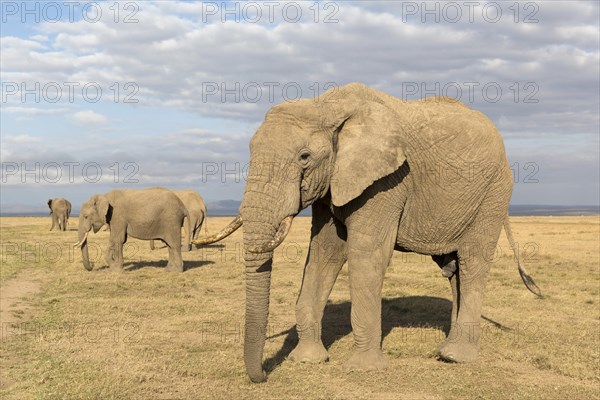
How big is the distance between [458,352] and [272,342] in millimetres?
2926

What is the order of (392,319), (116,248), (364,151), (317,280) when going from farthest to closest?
(116,248), (392,319), (317,280), (364,151)

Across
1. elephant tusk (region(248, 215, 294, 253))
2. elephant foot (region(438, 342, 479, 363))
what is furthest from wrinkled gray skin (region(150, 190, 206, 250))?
elephant tusk (region(248, 215, 294, 253))

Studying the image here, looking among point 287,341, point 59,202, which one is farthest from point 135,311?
point 59,202

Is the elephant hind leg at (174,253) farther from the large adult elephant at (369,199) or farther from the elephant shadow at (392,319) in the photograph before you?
the large adult elephant at (369,199)

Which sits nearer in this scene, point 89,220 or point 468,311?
point 468,311

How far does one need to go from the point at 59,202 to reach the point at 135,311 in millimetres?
38642

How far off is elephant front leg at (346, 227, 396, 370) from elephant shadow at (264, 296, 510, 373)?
1.25 m

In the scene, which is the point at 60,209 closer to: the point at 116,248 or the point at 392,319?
the point at 116,248

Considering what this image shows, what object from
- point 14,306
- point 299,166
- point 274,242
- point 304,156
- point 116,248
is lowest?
point 14,306

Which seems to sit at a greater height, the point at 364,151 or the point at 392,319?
the point at 364,151

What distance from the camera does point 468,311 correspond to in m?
9.55

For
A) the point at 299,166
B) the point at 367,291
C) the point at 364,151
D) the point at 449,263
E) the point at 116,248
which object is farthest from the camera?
the point at 116,248

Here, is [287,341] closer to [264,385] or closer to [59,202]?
[264,385]

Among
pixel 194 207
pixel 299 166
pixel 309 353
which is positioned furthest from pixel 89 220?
pixel 299 166
